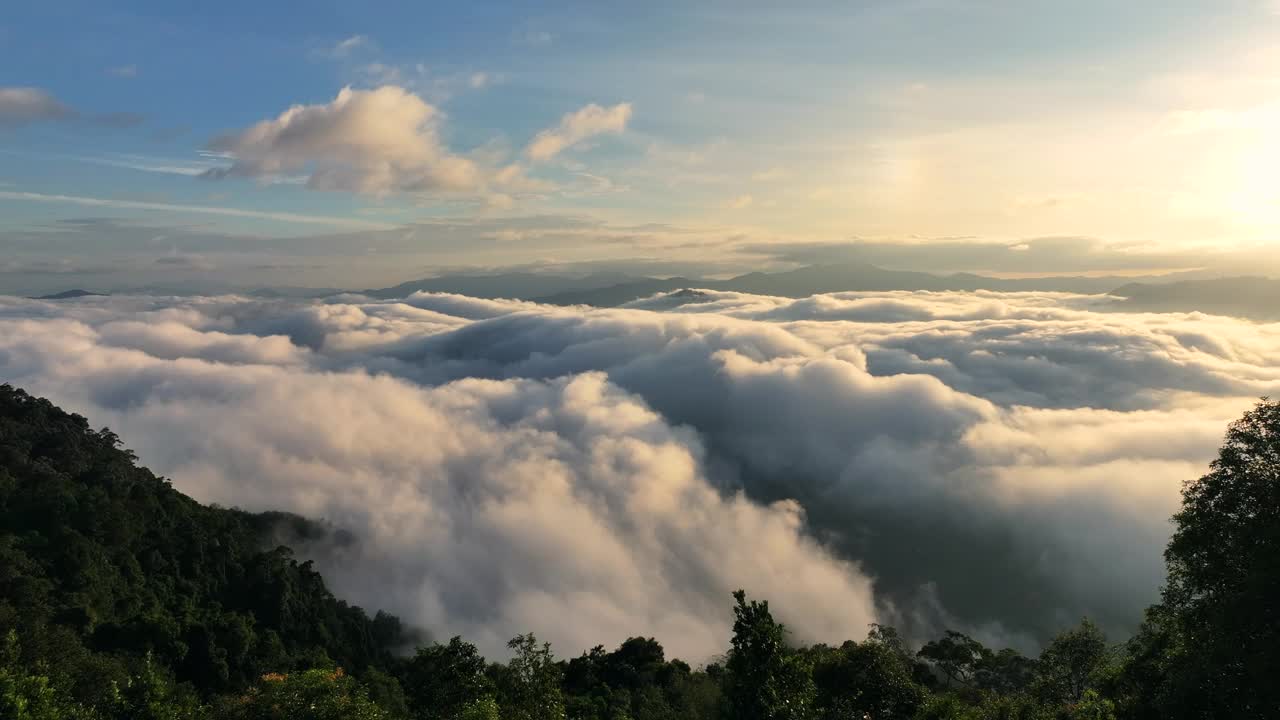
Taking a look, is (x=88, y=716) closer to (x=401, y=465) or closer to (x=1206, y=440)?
(x=401, y=465)

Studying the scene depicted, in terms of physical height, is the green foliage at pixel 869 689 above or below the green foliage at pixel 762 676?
below

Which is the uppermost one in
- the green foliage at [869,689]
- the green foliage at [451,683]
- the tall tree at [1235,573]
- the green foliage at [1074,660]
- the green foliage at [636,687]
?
the tall tree at [1235,573]

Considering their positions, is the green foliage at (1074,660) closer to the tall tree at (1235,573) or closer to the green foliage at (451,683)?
the tall tree at (1235,573)

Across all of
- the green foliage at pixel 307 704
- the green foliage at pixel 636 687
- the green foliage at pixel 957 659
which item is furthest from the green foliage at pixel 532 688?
the green foliage at pixel 957 659

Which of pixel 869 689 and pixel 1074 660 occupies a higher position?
pixel 869 689

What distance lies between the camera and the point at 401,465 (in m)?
185

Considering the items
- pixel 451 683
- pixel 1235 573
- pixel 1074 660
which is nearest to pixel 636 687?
pixel 451 683

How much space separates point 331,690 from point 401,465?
16536cm

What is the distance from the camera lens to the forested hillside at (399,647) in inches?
859

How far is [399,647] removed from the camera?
101 m

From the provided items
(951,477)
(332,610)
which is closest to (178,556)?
(332,610)

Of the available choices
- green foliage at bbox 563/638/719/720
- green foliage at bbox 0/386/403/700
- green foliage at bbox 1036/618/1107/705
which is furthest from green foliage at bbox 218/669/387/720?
green foliage at bbox 1036/618/1107/705

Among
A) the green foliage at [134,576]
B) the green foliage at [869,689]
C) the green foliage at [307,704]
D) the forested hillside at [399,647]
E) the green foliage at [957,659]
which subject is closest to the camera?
the forested hillside at [399,647]

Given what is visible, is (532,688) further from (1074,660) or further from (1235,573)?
(1074,660)
